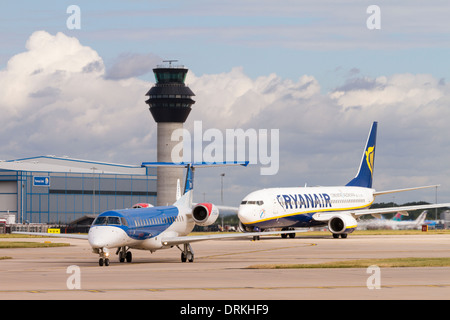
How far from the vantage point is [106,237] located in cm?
4203

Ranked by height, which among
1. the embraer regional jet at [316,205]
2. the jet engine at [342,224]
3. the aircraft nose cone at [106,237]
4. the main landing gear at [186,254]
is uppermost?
the embraer regional jet at [316,205]

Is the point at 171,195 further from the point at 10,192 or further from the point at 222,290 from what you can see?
the point at 222,290

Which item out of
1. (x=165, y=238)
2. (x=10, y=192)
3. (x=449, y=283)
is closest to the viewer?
(x=449, y=283)

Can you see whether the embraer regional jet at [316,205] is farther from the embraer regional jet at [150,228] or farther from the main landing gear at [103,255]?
the main landing gear at [103,255]

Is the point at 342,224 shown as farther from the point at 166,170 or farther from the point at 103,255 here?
the point at 166,170

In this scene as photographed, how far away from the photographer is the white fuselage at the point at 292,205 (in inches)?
3007

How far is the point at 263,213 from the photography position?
76562mm

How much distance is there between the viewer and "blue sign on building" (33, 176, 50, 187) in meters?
156

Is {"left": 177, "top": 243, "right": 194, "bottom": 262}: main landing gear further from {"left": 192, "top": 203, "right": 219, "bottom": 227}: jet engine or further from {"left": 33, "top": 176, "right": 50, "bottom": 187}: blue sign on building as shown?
{"left": 33, "top": 176, "right": 50, "bottom": 187}: blue sign on building

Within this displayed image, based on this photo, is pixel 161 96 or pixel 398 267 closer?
pixel 398 267

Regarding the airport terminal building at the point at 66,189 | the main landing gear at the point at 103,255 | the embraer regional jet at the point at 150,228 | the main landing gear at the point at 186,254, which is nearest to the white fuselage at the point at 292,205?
the embraer regional jet at the point at 150,228

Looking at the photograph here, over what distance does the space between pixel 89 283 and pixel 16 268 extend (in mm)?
12316

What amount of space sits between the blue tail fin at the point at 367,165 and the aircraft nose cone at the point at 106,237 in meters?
56.3

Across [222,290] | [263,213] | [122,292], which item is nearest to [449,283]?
[222,290]
